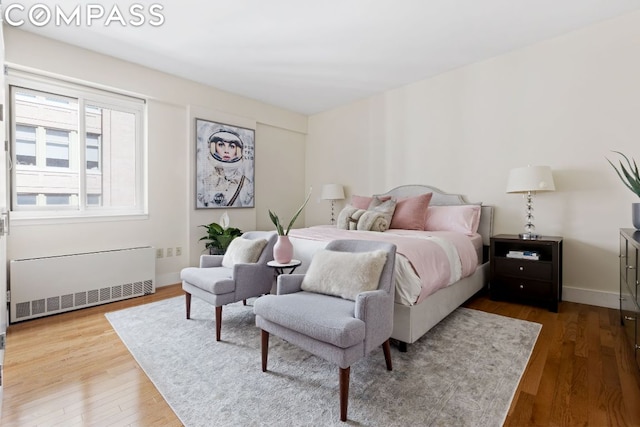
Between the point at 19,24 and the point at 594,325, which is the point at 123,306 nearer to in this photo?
the point at 19,24

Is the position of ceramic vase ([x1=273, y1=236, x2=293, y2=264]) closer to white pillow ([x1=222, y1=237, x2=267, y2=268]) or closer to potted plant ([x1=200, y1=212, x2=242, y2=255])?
white pillow ([x1=222, y1=237, x2=267, y2=268])

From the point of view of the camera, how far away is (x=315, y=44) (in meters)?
3.23

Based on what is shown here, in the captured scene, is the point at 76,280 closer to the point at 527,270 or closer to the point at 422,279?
the point at 422,279

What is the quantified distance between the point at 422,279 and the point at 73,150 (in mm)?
3720

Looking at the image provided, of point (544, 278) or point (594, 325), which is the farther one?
point (544, 278)

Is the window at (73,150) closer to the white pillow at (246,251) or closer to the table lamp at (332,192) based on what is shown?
the white pillow at (246,251)

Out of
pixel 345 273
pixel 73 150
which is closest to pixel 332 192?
pixel 345 273

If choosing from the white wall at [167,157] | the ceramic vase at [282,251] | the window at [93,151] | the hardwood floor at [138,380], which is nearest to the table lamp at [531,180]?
the hardwood floor at [138,380]

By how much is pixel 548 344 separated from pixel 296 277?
6.20 feet

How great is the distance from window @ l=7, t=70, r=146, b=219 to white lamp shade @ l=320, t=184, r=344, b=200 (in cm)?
255

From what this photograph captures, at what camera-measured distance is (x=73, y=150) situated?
11.0 ft

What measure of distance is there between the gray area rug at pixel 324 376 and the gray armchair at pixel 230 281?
0.28 meters

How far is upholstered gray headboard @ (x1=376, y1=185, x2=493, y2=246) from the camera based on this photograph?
3627mm

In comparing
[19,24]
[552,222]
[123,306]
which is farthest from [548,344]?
[19,24]
